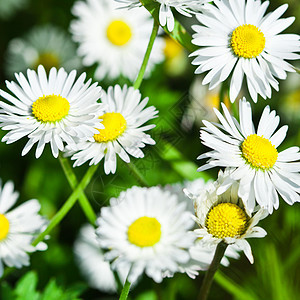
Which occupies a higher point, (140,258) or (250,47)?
(250,47)

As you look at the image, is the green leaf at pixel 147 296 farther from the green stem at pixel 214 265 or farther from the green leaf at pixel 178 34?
the green leaf at pixel 178 34

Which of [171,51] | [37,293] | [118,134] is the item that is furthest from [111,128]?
[171,51]

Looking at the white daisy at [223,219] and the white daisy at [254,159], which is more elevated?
the white daisy at [254,159]

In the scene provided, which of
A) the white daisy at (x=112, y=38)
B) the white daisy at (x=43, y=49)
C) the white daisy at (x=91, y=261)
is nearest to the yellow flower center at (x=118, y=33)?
the white daisy at (x=112, y=38)

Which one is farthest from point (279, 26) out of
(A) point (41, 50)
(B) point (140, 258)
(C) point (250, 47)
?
(A) point (41, 50)

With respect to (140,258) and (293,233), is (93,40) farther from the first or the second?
(140,258)

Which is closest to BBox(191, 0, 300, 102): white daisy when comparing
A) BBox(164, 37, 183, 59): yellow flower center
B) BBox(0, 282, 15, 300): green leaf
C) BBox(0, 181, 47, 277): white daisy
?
BBox(0, 181, 47, 277): white daisy
